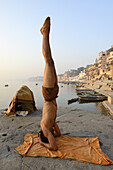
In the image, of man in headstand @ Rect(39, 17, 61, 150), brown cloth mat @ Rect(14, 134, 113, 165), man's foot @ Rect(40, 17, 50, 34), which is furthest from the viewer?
man's foot @ Rect(40, 17, 50, 34)

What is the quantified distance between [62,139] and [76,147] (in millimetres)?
731

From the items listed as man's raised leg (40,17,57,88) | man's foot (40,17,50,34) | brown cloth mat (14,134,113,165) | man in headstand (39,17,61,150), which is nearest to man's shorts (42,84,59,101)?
man in headstand (39,17,61,150)

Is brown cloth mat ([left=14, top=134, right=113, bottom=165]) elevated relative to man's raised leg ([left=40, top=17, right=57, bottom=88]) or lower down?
lower down

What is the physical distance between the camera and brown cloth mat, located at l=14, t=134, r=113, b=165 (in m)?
3.32

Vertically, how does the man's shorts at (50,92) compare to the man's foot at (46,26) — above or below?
below

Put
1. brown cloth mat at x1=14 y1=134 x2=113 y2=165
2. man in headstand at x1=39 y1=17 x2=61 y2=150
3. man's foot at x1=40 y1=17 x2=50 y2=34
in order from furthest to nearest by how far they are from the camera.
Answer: man's foot at x1=40 y1=17 x2=50 y2=34 < man in headstand at x1=39 y1=17 x2=61 y2=150 < brown cloth mat at x1=14 y1=134 x2=113 y2=165

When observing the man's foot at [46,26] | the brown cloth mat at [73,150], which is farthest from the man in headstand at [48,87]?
the brown cloth mat at [73,150]

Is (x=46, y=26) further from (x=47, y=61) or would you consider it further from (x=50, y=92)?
(x=50, y=92)

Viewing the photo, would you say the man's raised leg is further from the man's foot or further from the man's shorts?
the man's shorts

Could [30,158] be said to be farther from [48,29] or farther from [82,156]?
[48,29]

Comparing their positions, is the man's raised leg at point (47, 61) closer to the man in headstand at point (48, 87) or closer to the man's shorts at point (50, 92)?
the man in headstand at point (48, 87)

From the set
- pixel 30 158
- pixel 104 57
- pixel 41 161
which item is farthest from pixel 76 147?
pixel 104 57

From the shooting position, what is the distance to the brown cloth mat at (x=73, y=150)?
10.9ft

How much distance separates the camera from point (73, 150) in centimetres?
368
